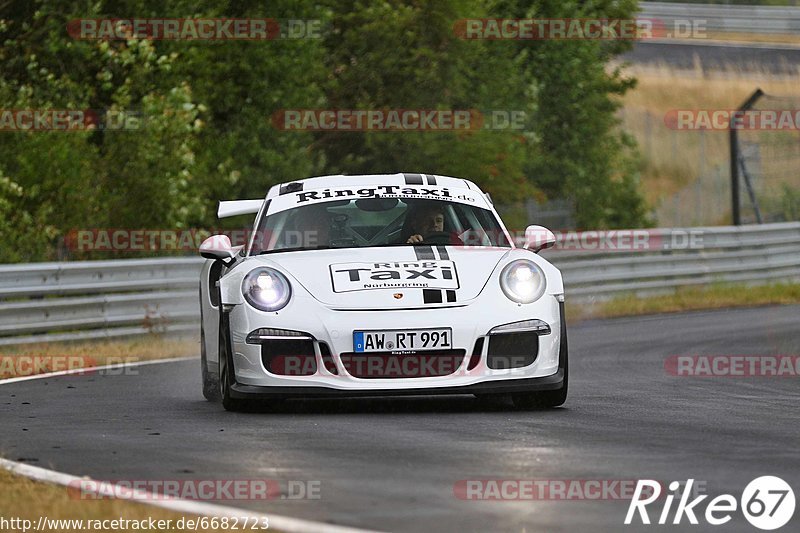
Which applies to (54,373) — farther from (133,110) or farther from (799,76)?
(799,76)

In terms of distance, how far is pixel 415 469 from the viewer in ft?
23.6

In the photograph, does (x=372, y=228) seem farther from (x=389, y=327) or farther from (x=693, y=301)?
(x=693, y=301)

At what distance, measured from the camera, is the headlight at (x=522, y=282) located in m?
9.68

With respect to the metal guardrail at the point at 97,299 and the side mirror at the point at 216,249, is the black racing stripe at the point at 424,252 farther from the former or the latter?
the metal guardrail at the point at 97,299

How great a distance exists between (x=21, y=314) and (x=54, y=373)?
9.03ft

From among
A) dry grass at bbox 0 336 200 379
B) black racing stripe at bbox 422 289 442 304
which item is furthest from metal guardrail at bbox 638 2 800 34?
black racing stripe at bbox 422 289 442 304

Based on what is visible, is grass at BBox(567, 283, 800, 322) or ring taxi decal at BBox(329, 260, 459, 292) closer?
ring taxi decal at BBox(329, 260, 459, 292)

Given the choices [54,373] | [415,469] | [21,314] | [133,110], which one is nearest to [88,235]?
[133,110]

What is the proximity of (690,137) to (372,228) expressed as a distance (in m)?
43.7

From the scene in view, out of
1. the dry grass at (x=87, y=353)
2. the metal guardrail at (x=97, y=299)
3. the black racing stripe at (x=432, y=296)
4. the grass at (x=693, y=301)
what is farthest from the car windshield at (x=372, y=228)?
the grass at (x=693, y=301)

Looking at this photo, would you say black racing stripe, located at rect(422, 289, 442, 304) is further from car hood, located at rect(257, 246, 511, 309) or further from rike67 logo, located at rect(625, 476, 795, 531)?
rike67 logo, located at rect(625, 476, 795, 531)

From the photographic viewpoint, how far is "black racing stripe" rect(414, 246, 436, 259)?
9.95 metres

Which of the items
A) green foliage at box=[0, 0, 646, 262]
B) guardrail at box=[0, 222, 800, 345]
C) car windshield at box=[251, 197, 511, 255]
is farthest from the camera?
green foliage at box=[0, 0, 646, 262]

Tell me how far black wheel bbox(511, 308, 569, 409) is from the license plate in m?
0.70
